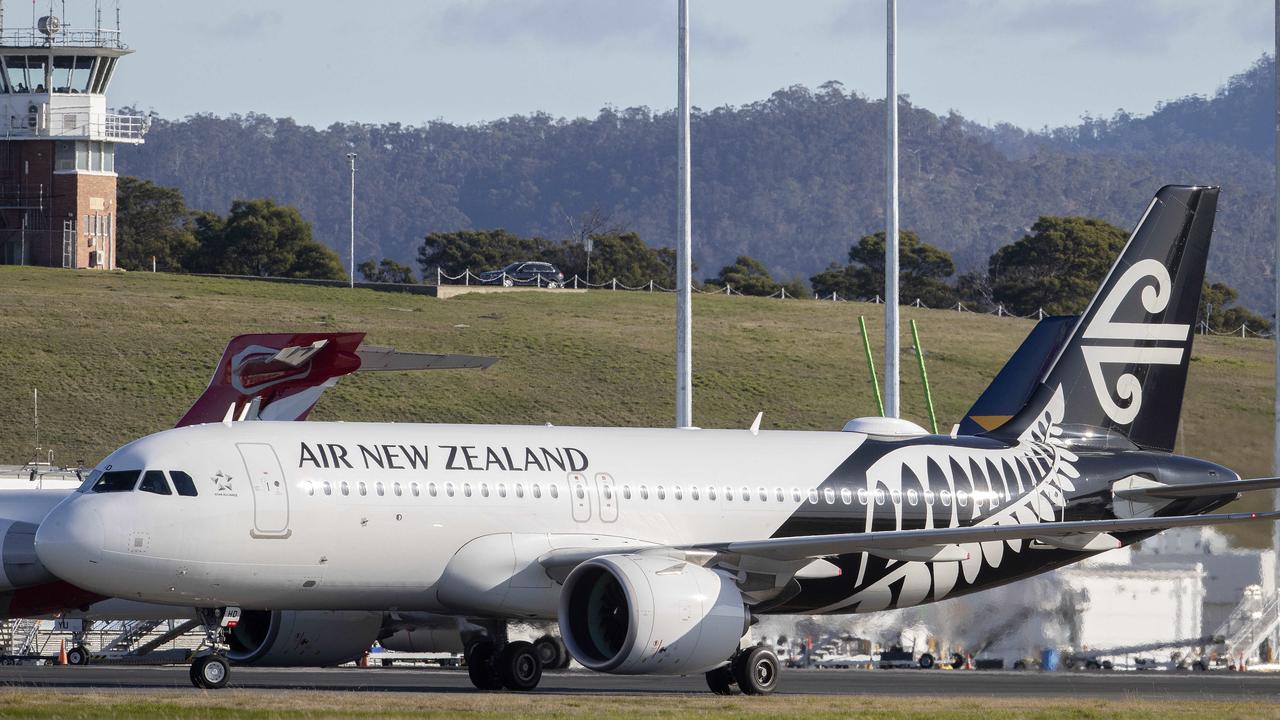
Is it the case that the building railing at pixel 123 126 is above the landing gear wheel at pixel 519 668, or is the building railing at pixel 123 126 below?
above

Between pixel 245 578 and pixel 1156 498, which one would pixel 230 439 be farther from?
pixel 1156 498

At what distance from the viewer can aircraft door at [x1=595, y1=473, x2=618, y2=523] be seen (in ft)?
95.0

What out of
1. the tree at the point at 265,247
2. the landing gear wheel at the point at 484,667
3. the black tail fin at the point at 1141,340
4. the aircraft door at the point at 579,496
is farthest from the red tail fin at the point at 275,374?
the tree at the point at 265,247

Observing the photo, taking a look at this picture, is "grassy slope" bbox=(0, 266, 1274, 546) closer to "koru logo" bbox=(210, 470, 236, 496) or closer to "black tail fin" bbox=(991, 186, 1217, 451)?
"black tail fin" bbox=(991, 186, 1217, 451)

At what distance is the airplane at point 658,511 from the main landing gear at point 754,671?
0.12 ft

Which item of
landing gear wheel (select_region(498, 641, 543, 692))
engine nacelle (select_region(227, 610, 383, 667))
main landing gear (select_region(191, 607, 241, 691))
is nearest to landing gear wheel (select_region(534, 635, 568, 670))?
landing gear wheel (select_region(498, 641, 543, 692))

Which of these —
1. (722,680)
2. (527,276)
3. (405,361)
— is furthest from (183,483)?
(527,276)

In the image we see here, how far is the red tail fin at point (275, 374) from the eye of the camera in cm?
3459

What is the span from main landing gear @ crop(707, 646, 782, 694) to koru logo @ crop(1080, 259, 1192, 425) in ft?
30.2

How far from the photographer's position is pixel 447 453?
91.9 ft

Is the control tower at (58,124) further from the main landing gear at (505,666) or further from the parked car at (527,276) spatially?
the main landing gear at (505,666)

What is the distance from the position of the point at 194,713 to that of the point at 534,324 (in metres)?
77.8

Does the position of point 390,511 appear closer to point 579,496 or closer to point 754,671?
point 579,496

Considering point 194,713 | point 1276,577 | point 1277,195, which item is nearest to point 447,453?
point 194,713
